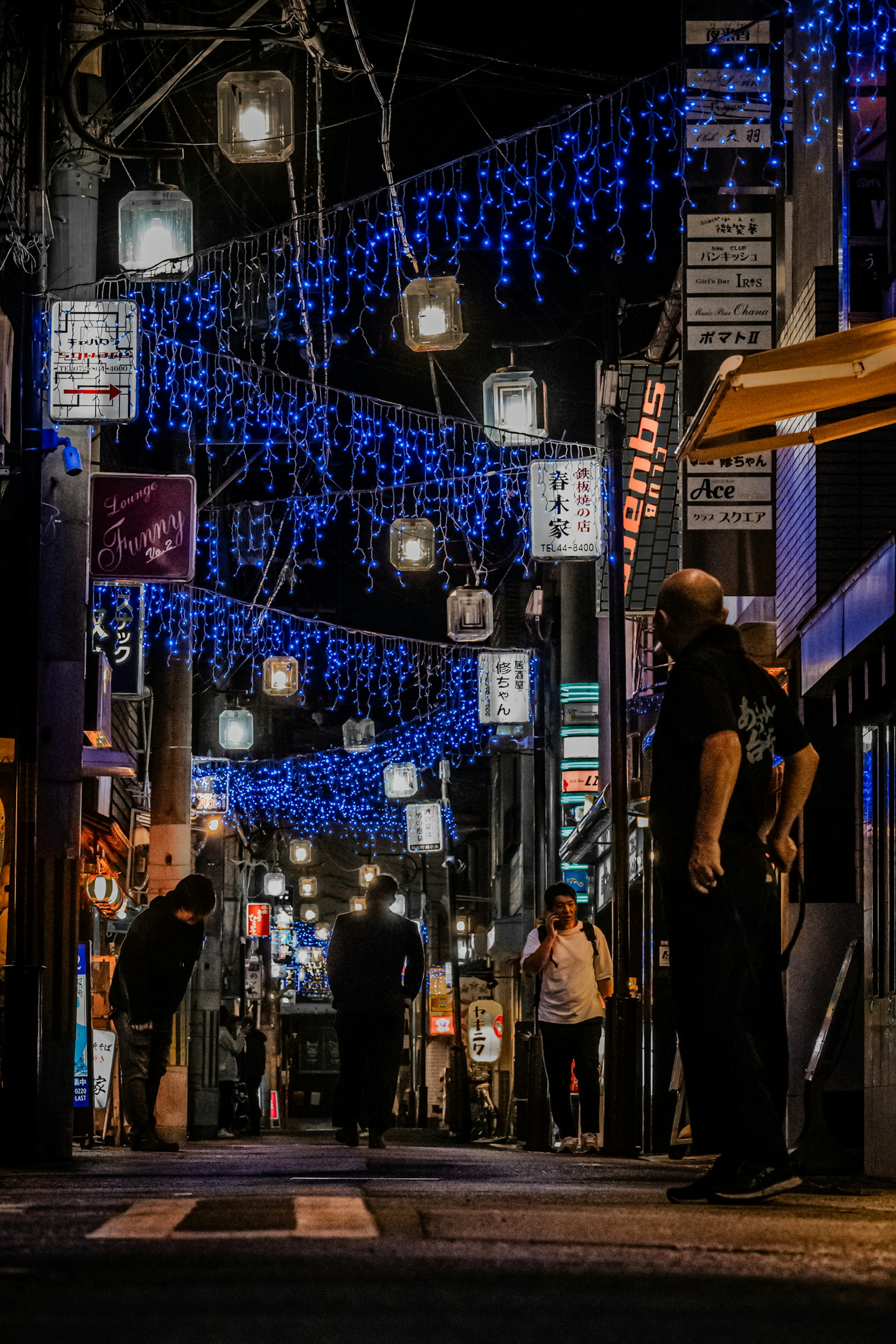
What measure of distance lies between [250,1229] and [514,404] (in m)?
16.5

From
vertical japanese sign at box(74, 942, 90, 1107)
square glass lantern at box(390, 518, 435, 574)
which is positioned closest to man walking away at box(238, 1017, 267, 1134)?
square glass lantern at box(390, 518, 435, 574)

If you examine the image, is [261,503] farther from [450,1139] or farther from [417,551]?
[450,1139]

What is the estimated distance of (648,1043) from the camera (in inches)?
724

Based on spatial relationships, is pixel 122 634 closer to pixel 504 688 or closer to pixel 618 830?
pixel 618 830

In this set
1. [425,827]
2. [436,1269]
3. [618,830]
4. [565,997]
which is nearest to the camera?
[436,1269]

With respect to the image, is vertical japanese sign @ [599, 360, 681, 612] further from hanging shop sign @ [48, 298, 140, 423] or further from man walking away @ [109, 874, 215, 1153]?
man walking away @ [109, 874, 215, 1153]

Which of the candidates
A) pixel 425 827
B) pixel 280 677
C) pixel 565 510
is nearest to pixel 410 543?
pixel 565 510

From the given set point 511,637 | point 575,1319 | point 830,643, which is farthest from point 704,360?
point 511,637

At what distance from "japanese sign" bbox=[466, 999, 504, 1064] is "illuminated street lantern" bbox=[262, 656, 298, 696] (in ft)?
29.2

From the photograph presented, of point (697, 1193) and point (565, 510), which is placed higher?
point (565, 510)

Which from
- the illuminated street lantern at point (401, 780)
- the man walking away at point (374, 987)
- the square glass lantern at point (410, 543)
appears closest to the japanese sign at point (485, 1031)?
the illuminated street lantern at point (401, 780)

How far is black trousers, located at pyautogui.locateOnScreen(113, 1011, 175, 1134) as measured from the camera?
11602 millimetres

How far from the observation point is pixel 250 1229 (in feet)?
12.6

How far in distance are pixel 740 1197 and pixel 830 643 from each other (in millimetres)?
5775
